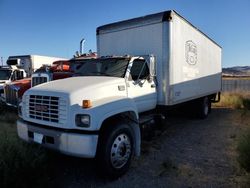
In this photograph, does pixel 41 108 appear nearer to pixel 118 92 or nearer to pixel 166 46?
pixel 118 92

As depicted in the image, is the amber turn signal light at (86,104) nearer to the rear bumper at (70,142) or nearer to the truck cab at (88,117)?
the truck cab at (88,117)

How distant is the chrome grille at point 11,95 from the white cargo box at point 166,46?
488cm

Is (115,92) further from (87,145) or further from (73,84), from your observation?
(87,145)

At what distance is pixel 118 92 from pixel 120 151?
1154 mm

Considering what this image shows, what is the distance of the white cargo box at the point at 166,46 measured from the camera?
A: 648cm

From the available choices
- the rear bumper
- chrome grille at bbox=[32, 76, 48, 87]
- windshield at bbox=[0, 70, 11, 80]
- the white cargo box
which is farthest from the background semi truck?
the rear bumper

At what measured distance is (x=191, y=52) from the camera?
8.16 metres

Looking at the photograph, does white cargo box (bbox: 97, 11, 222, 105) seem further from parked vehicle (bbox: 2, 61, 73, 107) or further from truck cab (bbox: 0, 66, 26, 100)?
truck cab (bbox: 0, 66, 26, 100)

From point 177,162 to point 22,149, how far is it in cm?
306

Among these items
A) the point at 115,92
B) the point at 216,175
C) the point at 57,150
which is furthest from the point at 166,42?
the point at 57,150

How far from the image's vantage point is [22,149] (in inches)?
168

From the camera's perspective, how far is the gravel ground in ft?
14.8

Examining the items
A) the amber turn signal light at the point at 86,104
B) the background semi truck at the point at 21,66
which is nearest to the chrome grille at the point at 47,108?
the amber turn signal light at the point at 86,104

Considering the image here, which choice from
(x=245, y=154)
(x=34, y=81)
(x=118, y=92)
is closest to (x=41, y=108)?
(x=118, y=92)
